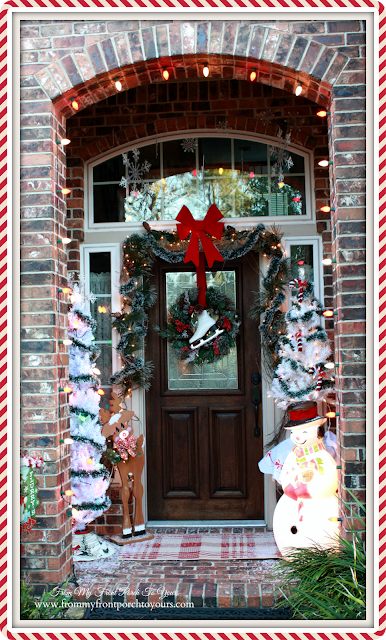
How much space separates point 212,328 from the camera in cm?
464

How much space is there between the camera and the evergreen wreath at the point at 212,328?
182 inches

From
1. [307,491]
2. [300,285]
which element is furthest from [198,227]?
[307,491]

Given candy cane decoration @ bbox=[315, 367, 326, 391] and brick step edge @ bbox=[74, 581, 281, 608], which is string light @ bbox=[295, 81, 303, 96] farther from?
brick step edge @ bbox=[74, 581, 281, 608]

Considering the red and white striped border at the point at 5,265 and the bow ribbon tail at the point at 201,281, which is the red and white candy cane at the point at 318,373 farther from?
the bow ribbon tail at the point at 201,281

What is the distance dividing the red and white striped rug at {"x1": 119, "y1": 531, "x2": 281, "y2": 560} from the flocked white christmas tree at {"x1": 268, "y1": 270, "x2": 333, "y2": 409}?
1.12 meters

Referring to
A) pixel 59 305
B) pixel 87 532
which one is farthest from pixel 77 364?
pixel 87 532

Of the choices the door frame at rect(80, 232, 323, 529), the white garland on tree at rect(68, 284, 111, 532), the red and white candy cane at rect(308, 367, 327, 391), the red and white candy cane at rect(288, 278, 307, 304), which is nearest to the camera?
the red and white candy cane at rect(308, 367, 327, 391)

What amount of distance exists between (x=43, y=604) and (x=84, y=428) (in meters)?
1.21

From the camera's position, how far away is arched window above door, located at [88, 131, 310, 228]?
466 centimetres

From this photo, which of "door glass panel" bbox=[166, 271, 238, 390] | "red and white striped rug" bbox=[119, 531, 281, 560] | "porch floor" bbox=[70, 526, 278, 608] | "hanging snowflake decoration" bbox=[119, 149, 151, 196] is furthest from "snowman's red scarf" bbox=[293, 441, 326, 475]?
"hanging snowflake decoration" bbox=[119, 149, 151, 196]

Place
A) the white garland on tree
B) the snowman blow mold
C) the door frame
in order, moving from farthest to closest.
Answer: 1. the door frame
2. the white garland on tree
3. the snowman blow mold

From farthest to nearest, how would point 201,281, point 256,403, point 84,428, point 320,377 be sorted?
point 256,403, point 201,281, point 84,428, point 320,377

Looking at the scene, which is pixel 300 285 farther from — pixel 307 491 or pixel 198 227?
pixel 307 491

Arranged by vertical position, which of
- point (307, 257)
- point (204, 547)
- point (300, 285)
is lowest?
point (204, 547)
